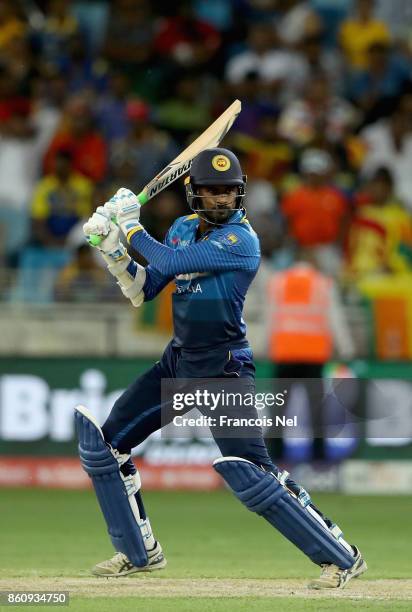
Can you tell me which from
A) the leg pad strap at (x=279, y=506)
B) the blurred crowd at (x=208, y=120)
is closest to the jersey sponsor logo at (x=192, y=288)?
the leg pad strap at (x=279, y=506)

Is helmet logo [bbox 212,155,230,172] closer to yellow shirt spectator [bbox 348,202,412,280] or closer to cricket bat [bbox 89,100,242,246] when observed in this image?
cricket bat [bbox 89,100,242,246]

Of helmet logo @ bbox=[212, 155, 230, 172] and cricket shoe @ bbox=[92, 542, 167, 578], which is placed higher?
helmet logo @ bbox=[212, 155, 230, 172]

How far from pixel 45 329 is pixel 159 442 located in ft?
4.22

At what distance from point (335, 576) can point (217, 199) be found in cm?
176

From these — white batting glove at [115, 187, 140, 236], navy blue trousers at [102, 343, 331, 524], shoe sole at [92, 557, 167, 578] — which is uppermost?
white batting glove at [115, 187, 140, 236]

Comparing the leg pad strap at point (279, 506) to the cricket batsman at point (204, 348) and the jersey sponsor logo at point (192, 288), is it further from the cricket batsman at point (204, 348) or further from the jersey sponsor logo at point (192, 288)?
the jersey sponsor logo at point (192, 288)

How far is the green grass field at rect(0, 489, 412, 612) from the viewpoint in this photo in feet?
19.6

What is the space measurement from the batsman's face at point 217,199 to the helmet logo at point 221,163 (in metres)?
0.08

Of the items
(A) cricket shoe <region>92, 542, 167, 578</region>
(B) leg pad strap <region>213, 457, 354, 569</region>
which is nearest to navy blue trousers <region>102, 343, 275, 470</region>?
(B) leg pad strap <region>213, 457, 354, 569</region>

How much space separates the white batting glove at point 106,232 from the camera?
19.7 ft

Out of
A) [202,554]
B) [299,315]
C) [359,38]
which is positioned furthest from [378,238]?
[202,554]

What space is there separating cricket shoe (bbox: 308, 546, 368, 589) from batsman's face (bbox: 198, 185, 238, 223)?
1642 mm

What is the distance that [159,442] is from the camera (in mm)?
11016

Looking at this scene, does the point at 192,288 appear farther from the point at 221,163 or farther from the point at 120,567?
the point at 120,567
